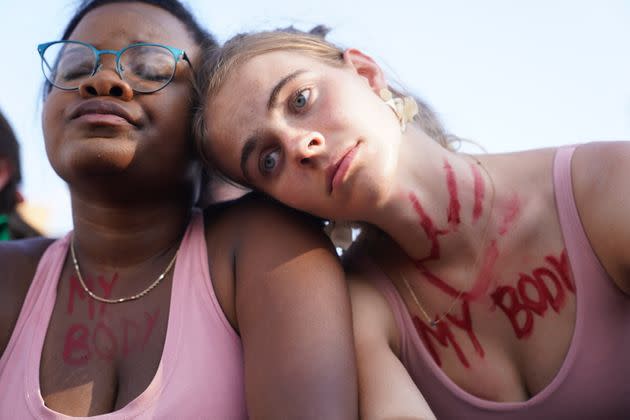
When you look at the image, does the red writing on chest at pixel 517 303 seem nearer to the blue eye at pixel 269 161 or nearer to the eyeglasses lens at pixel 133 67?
the blue eye at pixel 269 161

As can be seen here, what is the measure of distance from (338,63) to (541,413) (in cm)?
101

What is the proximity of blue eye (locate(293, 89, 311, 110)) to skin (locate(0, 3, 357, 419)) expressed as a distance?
268 millimetres

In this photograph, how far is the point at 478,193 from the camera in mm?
1688

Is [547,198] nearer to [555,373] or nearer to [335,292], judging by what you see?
[555,373]

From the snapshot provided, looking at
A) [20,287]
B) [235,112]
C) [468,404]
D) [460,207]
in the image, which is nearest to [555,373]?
[468,404]

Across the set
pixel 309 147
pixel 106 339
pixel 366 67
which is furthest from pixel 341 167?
pixel 106 339

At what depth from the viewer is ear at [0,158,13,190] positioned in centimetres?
295

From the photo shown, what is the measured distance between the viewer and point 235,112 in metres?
1.71

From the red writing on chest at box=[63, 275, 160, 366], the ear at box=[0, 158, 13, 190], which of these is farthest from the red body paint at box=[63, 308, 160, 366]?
the ear at box=[0, 158, 13, 190]

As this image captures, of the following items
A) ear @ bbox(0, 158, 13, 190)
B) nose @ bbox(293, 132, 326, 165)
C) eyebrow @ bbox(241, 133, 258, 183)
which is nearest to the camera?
nose @ bbox(293, 132, 326, 165)

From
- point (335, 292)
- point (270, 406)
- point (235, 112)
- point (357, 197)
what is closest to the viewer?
point (270, 406)

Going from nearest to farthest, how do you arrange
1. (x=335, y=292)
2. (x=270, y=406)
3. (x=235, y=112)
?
(x=270, y=406) → (x=335, y=292) → (x=235, y=112)

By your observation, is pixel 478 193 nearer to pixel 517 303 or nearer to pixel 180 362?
pixel 517 303

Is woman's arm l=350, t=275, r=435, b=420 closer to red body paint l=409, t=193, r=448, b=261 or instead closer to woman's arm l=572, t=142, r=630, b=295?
red body paint l=409, t=193, r=448, b=261
